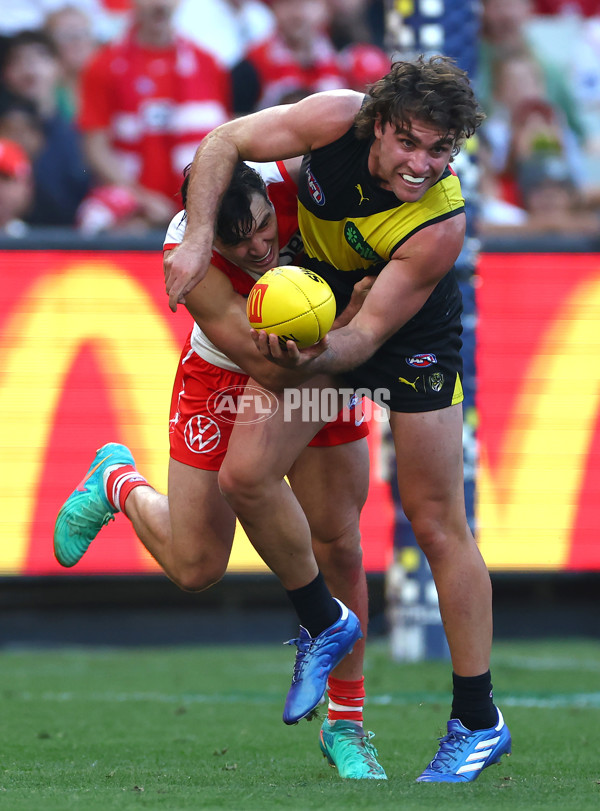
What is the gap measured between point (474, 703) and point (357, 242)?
1612 millimetres

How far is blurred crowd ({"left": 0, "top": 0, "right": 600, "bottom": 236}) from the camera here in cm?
945

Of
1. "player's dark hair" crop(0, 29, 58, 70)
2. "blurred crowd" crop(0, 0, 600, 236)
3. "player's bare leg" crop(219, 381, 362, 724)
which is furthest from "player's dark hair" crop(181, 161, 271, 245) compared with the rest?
"player's dark hair" crop(0, 29, 58, 70)

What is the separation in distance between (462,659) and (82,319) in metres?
4.53

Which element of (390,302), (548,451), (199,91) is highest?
(390,302)

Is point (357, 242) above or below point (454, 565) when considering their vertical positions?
above

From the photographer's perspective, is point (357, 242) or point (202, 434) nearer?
point (357, 242)

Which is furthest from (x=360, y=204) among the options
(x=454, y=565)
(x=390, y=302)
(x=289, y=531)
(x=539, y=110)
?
(x=539, y=110)

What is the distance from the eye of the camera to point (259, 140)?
4.21m

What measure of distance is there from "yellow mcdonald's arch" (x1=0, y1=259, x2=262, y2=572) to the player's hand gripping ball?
4245 millimetres

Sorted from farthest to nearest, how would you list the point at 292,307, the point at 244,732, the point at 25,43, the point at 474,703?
the point at 25,43
the point at 244,732
the point at 474,703
the point at 292,307

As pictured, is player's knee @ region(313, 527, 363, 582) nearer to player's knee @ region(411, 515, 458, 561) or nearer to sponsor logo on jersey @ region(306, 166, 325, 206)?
player's knee @ region(411, 515, 458, 561)

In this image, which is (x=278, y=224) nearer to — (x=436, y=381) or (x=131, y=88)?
(x=436, y=381)

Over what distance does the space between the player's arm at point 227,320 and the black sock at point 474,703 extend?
1196mm

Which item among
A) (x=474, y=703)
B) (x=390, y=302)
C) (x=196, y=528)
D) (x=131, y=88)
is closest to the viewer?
(x=390, y=302)
